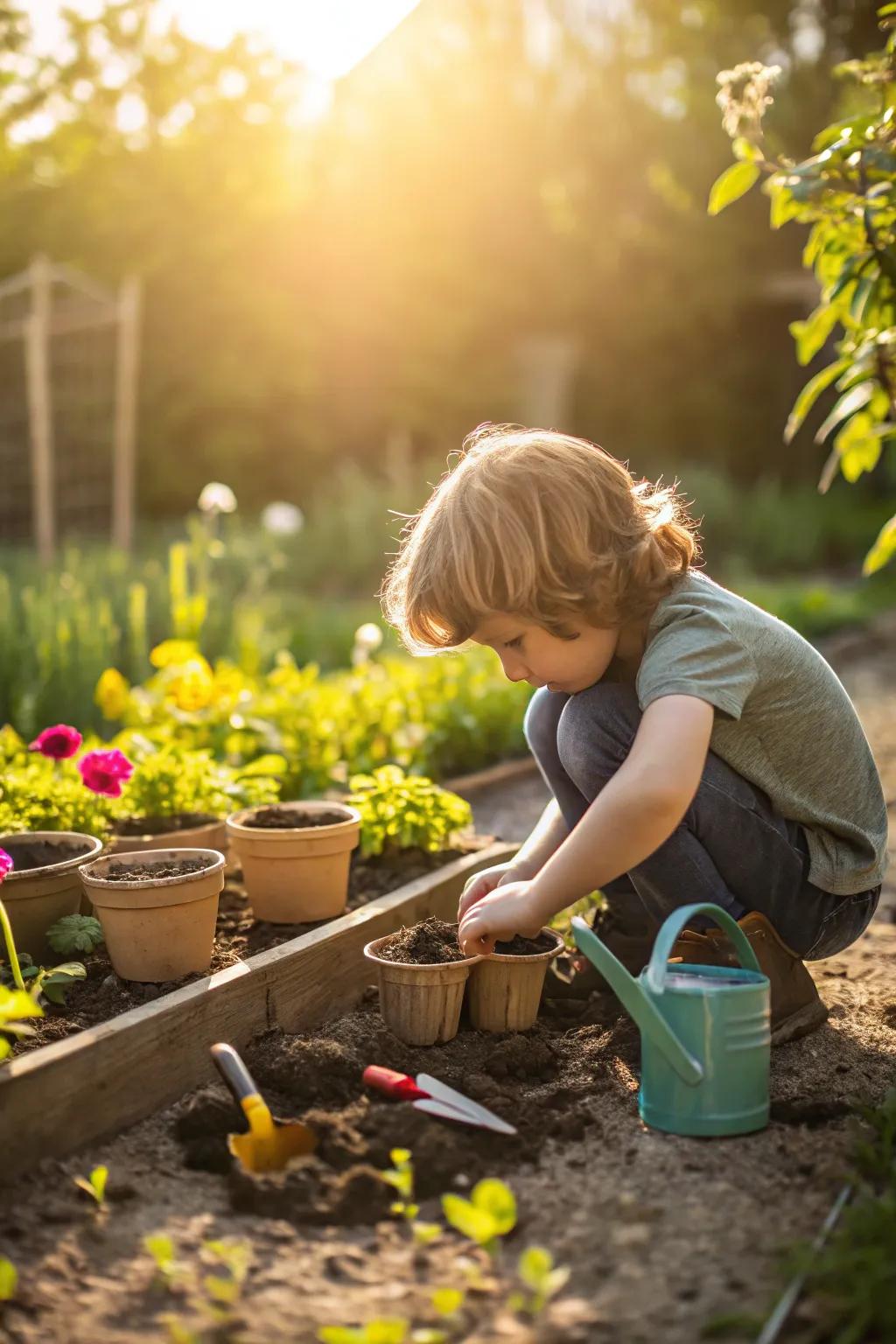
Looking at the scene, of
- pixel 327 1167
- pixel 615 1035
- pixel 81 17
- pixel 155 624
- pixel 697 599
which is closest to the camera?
pixel 327 1167

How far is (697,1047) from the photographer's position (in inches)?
69.2

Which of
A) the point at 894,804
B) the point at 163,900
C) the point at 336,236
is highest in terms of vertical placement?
the point at 336,236

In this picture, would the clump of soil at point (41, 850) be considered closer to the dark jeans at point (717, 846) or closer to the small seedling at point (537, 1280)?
the dark jeans at point (717, 846)

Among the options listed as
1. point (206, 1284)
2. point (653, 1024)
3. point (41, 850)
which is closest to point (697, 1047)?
point (653, 1024)

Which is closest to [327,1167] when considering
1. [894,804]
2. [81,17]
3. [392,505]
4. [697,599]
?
[697,599]

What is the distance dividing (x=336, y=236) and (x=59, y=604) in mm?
9029

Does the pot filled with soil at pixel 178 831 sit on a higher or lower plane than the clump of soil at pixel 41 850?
lower

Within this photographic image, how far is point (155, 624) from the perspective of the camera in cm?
546

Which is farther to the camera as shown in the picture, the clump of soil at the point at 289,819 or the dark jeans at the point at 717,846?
the clump of soil at the point at 289,819

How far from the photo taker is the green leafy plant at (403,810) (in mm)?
2762

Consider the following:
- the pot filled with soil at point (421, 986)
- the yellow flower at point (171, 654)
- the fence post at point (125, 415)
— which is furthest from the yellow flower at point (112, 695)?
the fence post at point (125, 415)

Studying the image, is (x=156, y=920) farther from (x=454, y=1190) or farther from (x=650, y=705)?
(x=650, y=705)

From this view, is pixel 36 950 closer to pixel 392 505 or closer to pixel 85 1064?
pixel 85 1064

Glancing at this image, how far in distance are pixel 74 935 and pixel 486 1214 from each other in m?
1.12
